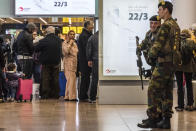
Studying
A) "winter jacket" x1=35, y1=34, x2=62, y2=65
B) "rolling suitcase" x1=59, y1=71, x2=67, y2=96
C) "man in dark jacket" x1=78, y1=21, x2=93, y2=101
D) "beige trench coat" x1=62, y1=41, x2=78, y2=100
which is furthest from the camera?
"rolling suitcase" x1=59, y1=71, x2=67, y2=96

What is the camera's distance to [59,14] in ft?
45.5

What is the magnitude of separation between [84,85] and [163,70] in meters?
4.96

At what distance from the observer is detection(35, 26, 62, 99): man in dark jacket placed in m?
12.3

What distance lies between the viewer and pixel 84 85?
38.9 feet

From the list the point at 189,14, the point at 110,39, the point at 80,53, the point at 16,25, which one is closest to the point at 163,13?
the point at 110,39

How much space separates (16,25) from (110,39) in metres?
9.72

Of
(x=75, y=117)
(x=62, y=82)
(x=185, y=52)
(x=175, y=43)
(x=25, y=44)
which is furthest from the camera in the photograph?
(x=62, y=82)

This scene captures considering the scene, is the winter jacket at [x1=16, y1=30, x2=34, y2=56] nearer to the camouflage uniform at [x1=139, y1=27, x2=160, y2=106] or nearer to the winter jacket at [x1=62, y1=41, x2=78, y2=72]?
the winter jacket at [x1=62, y1=41, x2=78, y2=72]

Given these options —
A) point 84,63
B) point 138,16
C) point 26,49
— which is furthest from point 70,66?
point 138,16

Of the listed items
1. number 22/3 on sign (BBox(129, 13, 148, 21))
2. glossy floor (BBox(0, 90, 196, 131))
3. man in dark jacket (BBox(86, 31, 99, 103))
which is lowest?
glossy floor (BBox(0, 90, 196, 131))

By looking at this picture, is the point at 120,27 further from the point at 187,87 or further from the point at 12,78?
the point at 12,78

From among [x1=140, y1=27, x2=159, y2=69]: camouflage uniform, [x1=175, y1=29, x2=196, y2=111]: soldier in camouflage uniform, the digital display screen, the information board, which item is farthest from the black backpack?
the digital display screen

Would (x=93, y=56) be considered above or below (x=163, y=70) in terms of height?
above

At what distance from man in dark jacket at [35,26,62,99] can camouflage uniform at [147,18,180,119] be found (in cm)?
549
